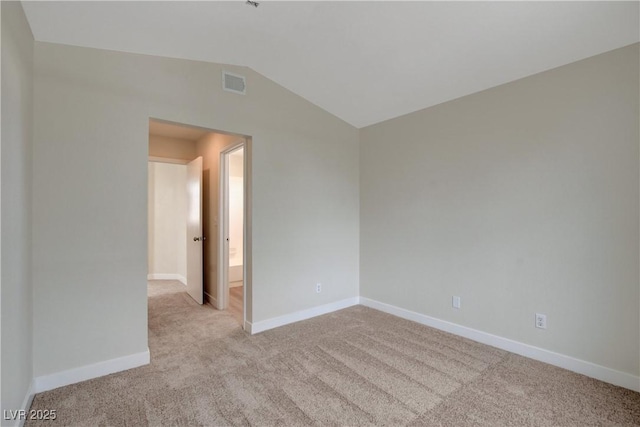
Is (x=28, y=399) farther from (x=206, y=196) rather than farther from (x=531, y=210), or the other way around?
(x=531, y=210)

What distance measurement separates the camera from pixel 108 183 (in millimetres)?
2373

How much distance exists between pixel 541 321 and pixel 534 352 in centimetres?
28

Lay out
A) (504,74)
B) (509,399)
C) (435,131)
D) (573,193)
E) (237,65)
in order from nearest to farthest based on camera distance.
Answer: (509,399)
(573,193)
(504,74)
(237,65)
(435,131)

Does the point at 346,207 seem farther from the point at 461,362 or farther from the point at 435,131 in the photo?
the point at 461,362

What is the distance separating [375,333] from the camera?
3.16 m

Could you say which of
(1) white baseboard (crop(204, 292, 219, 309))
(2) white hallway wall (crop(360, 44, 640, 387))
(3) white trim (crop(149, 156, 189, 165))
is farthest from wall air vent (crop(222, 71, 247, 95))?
(1) white baseboard (crop(204, 292, 219, 309))

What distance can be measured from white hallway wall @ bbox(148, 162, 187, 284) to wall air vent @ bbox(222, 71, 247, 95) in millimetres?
3671

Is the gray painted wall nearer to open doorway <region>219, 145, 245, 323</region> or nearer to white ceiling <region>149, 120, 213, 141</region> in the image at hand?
open doorway <region>219, 145, 245, 323</region>

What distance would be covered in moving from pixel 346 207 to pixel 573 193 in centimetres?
237

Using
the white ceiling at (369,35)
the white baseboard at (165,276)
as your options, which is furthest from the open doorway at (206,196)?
the white baseboard at (165,276)

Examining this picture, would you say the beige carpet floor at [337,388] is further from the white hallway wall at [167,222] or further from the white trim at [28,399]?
the white hallway wall at [167,222]

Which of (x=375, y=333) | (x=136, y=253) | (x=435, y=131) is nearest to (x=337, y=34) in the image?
(x=435, y=131)

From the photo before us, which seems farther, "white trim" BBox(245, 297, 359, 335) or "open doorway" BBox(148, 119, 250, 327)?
"open doorway" BBox(148, 119, 250, 327)

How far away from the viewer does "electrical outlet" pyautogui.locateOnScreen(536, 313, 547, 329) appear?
2.55m
